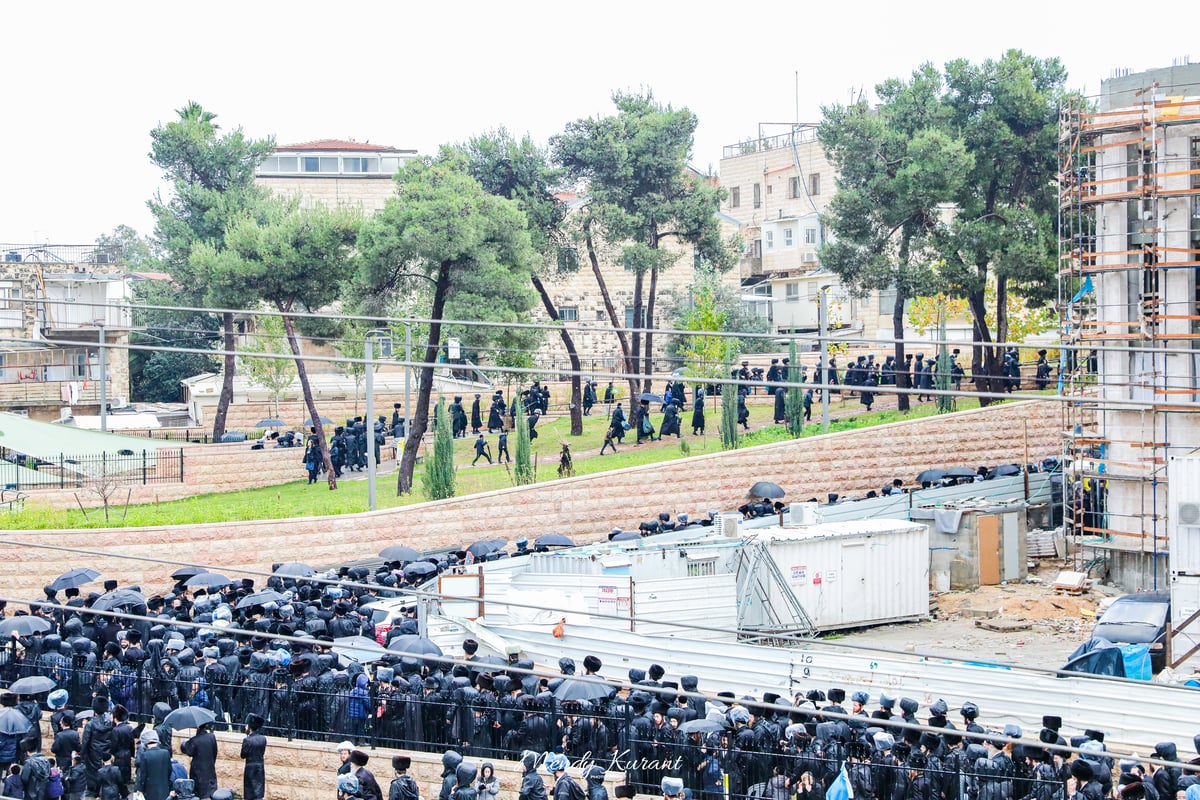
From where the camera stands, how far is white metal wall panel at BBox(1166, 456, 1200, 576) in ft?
72.1

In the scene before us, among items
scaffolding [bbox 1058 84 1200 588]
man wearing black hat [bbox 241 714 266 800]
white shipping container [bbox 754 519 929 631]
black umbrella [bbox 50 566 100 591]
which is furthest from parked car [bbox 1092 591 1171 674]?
black umbrella [bbox 50 566 100 591]

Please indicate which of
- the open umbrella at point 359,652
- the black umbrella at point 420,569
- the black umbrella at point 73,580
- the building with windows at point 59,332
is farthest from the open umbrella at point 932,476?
the building with windows at point 59,332

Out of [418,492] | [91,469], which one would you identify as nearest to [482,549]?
[418,492]

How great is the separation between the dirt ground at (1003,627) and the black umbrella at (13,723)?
43.0ft

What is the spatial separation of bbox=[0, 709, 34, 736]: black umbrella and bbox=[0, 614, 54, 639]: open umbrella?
2.79 metres

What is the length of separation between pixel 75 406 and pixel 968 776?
120ft

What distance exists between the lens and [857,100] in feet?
128

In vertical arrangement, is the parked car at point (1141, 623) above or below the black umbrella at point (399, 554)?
below

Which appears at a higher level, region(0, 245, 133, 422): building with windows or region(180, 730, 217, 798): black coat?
region(0, 245, 133, 422): building with windows

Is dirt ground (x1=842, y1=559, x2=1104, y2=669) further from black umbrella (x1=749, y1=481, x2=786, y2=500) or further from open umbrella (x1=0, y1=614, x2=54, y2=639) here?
open umbrella (x1=0, y1=614, x2=54, y2=639)

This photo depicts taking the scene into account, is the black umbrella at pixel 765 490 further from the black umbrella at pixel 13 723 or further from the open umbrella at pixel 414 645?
the black umbrella at pixel 13 723

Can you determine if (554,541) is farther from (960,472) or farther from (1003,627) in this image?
(960,472)

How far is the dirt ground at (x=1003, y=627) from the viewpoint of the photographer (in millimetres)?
22797

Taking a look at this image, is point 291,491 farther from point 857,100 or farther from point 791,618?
point 857,100
